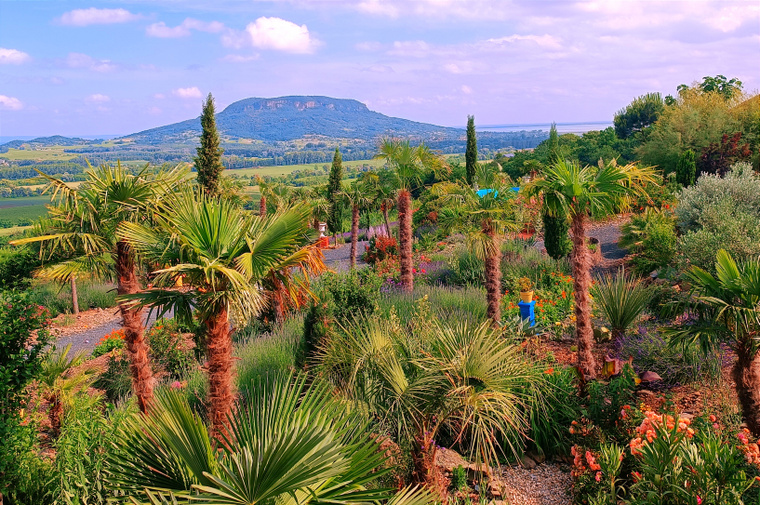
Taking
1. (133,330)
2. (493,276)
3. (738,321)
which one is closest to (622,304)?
(493,276)

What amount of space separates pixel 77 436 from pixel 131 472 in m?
1.60

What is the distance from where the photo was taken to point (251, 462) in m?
2.89

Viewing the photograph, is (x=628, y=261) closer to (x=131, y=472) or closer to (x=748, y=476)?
(x=748, y=476)

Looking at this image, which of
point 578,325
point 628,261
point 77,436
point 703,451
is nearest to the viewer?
point 703,451

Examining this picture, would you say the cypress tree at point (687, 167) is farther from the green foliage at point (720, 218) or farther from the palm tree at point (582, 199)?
the palm tree at point (582, 199)

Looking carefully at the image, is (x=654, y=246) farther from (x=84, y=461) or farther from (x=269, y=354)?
(x=84, y=461)

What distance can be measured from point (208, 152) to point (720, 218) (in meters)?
13.7

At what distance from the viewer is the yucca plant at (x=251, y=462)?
2725mm

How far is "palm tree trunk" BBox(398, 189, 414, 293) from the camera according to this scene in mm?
12648

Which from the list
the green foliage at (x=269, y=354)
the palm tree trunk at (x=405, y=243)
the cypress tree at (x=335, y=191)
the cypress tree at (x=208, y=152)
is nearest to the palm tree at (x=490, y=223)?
the green foliage at (x=269, y=354)

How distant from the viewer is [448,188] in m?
9.23

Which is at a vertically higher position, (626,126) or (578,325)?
(626,126)

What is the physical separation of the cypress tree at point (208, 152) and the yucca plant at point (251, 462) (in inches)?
546

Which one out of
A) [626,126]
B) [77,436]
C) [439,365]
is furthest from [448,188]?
[626,126]
